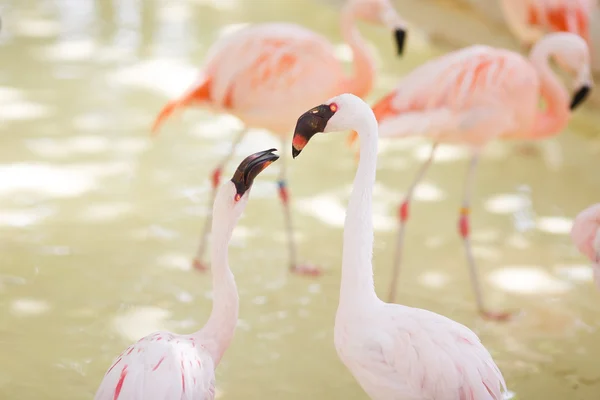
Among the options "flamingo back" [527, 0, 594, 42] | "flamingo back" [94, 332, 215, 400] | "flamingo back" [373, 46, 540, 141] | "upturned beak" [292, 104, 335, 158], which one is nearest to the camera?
"flamingo back" [94, 332, 215, 400]

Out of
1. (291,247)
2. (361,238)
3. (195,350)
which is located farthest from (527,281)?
(195,350)

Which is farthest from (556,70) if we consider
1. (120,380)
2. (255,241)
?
(120,380)

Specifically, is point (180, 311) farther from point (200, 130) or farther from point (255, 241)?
point (200, 130)

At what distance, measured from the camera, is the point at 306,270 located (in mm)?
4047

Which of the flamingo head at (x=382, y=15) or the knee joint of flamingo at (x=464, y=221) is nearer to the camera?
the knee joint of flamingo at (x=464, y=221)

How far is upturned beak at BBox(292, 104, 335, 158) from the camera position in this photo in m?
2.57

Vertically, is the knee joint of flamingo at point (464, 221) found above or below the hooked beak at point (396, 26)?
below

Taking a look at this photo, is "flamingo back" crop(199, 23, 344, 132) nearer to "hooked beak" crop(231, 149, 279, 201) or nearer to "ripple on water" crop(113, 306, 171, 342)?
"ripple on water" crop(113, 306, 171, 342)

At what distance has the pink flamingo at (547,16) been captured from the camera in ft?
17.6

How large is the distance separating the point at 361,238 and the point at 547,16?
3.39 m

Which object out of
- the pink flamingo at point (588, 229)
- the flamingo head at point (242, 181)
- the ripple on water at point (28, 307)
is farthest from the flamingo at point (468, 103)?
the ripple on water at point (28, 307)

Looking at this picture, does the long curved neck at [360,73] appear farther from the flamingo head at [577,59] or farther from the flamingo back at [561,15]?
the flamingo back at [561,15]

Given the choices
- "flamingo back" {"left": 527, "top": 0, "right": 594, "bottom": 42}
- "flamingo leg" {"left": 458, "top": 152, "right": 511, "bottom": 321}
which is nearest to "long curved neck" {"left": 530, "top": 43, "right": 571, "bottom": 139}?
"flamingo leg" {"left": 458, "top": 152, "right": 511, "bottom": 321}

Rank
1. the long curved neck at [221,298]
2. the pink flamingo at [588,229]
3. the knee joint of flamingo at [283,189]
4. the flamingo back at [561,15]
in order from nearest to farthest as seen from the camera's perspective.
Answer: the long curved neck at [221,298] < the pink flamingo at [588,229] < the knee joint of flamingo at [283,189] < the flamingo back at [561,15]
